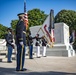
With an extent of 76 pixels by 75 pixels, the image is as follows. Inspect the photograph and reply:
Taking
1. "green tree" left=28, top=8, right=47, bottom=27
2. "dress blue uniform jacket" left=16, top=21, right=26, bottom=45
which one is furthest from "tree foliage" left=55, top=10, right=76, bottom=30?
"dress blue uniform jacket" left=16, top=21, right=26, bottom=45

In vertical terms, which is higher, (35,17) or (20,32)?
(35,17)

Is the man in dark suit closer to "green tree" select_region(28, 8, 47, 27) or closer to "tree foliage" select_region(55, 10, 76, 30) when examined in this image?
"tree foliage" select_region(55, 10, 76, 30)

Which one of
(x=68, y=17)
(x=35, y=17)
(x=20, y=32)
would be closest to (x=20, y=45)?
(x=20, y=32)

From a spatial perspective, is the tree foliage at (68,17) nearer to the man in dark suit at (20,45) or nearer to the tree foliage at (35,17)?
the tree foliage at (35,17)

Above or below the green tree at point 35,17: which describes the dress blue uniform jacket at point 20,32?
below

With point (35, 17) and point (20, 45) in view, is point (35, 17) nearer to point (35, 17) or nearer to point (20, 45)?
point (35, 17)

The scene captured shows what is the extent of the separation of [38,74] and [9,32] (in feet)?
14.2

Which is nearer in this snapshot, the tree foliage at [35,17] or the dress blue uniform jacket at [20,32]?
the dress blue uniform jacket at [20,32]

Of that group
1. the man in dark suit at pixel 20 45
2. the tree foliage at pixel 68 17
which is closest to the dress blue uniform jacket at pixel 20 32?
the man in dark suit at pixel 20 45

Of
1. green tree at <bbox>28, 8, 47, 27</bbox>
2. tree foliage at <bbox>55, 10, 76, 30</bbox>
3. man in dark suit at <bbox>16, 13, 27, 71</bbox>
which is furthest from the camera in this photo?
green tree at <bbox>28, 8, 47, 27</bbox>

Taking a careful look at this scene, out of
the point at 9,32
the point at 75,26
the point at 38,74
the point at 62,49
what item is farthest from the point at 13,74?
the point at 75,26

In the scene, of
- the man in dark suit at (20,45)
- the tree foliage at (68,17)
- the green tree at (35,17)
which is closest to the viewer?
the man in dark suit at (20,45)

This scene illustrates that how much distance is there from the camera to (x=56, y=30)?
58.0ft

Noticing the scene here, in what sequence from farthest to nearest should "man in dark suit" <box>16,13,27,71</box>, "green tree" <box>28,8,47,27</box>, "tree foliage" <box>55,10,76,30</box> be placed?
"green tree" <box>28,8,47,27</box> < "tree foliage" <box>55,10,76,30</box> < "man in dark suit" <box>16,13,27,71</box>
